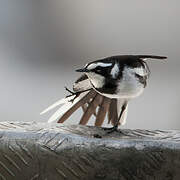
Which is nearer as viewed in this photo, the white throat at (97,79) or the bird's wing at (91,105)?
the white throat at (97,79)

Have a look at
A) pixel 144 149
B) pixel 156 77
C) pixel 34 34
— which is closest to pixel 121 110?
pixel 144 149

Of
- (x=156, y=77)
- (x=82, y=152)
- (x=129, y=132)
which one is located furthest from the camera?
(x=156, y=77)

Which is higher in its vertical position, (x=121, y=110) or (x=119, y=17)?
(x=119, y=17)

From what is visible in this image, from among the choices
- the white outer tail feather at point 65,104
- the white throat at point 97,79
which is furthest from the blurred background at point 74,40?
the white throat at point 97,79

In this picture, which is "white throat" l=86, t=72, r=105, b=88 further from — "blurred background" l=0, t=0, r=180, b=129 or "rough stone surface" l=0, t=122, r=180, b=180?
"blurred background" l=0, t=0, r=180, b=129

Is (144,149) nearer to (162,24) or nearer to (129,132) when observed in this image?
(129,132)

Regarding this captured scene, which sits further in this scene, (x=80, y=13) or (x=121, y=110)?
(x=80, y=13)

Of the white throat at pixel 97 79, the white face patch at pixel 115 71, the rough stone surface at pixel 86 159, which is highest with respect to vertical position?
the white face patch at pixel 115 71

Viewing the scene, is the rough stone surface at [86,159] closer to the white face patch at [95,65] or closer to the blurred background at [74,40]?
the white face patch at [95,65]
